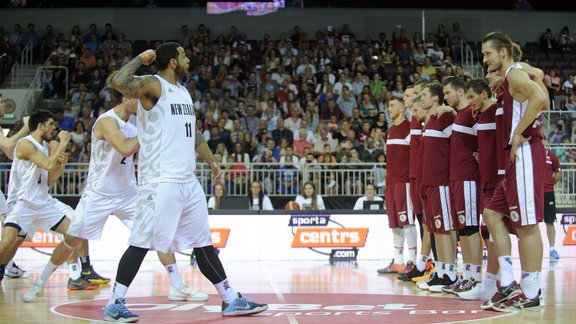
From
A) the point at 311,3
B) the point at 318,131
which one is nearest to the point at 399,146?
the point at 318,131

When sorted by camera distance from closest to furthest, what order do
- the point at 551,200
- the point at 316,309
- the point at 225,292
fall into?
A: the point at 225,292
the point at 316,309
the point at 551,200

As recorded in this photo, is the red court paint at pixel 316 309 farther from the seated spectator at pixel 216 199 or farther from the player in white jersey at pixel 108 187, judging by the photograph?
the seated spectator at pixel 216 199

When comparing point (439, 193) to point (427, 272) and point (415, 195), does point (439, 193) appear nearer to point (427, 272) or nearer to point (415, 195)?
point (415, 195)

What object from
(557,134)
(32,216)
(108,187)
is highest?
(557,134)

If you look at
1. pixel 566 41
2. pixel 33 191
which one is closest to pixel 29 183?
pixel 33 191

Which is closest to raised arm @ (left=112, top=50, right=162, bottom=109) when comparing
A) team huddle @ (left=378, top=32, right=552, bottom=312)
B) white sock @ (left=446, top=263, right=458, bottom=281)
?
team huddle @ (left=378, top=32, right=552, bottom=312)

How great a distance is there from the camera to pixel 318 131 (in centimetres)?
2011

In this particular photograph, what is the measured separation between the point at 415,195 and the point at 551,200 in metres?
4.00

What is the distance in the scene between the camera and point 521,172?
741cm

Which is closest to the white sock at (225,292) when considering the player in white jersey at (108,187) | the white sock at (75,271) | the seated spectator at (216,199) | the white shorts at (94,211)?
the player in white jersey at (108,187)

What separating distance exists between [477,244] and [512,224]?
1.28m

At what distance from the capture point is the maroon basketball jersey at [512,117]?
24.4 ft

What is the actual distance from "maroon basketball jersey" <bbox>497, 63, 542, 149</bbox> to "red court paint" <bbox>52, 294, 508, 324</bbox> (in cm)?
161

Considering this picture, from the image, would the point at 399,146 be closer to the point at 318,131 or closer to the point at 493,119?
the point at 493,119
